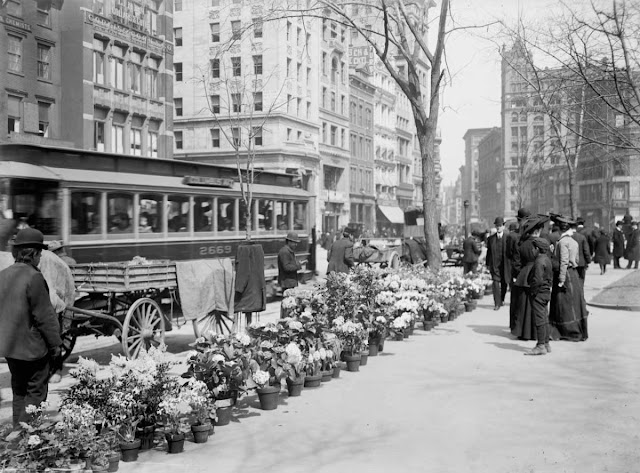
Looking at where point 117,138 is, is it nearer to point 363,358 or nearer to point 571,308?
point 571,308

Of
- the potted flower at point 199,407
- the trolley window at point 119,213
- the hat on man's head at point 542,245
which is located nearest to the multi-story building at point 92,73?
the trolley window at point 119,213

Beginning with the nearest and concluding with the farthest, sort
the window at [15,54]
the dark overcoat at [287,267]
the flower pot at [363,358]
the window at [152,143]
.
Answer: the flower pot at [363,358]
the dark overcoat at [287,267]
the window at [15,54]
the window at [152,143]

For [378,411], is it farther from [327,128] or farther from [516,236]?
[327,128]

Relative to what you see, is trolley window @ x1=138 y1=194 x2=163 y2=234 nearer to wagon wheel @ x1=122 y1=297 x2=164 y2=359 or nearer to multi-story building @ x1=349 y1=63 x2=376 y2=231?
wagon wheel @ x1=122 y1=297 x2=164 y2=359

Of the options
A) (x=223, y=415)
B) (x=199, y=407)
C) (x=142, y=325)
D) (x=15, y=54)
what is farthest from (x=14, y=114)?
(x=199, y=407)

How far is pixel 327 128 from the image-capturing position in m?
69.6

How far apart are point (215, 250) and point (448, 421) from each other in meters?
12.6

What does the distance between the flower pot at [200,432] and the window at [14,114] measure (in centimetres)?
3001

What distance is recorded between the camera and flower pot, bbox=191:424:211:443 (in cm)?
679

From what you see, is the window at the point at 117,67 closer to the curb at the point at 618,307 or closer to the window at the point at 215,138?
the window at the point at 215,138

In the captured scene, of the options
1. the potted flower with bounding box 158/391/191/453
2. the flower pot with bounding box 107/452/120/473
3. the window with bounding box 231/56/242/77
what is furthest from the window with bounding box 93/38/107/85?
the flower pot with bounding box 107/452/120/473

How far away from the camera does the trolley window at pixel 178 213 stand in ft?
58.3

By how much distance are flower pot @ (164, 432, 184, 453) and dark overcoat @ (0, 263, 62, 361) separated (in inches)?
49.8

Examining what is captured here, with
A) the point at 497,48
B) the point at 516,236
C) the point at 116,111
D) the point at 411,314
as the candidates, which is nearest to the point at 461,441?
the point at 411,314
